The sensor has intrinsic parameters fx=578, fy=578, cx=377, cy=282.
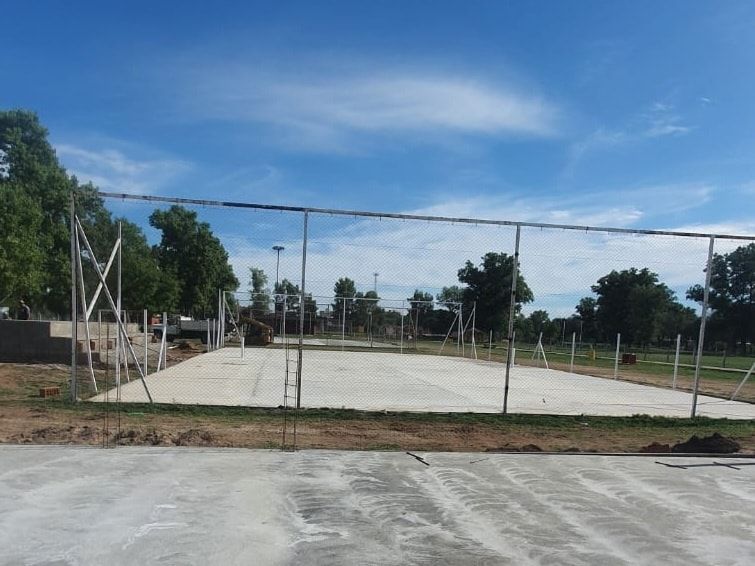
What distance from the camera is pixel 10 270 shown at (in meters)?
22.0

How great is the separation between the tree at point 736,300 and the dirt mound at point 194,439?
147 ft

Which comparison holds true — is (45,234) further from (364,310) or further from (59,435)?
(59,435)

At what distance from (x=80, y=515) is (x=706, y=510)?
18.5 ft

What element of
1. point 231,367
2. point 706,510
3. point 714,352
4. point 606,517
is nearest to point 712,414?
point 706,510

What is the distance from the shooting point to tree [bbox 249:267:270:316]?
41.9ft

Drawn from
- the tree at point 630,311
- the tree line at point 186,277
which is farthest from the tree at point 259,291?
the tree at point 630,311

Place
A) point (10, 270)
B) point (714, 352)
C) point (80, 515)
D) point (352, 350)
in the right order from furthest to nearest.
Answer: point (714, 352), point (352, 350), point (10, 270), point (80, 515)

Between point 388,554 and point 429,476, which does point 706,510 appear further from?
point 388,554

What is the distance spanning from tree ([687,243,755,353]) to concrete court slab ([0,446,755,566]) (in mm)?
43766

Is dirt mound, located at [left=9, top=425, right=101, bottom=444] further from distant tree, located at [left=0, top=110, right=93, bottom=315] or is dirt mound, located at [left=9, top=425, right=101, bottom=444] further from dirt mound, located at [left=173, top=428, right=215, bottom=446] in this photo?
distant tree, located at [left=0, top=110, right=93, bottom=315]

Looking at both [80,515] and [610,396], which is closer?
[80,515]

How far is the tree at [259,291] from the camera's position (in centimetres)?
1276

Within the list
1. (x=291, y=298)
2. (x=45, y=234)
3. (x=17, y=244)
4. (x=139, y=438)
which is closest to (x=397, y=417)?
(x=139, y=438)

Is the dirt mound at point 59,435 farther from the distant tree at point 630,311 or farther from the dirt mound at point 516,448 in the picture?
the distant tree at point 630,311
